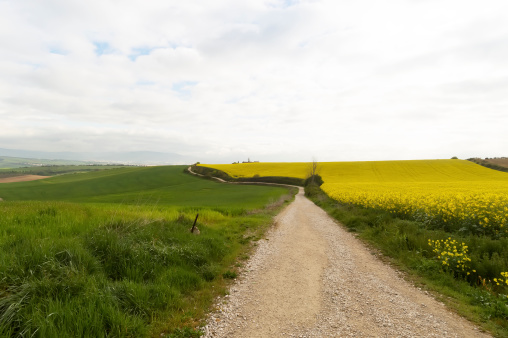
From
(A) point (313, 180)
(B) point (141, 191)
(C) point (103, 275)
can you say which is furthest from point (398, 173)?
(C) point (103, 275)

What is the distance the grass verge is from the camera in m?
4.72

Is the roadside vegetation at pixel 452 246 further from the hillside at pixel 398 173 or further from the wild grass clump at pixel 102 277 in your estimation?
the hillside at pixel 398 173

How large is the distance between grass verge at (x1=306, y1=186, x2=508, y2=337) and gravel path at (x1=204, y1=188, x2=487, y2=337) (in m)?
0.43

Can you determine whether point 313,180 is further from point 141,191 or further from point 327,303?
point 327,303

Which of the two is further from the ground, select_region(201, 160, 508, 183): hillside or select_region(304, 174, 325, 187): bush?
select_region(201, 160, 508, 183): hillside

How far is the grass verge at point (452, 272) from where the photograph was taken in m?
4.72

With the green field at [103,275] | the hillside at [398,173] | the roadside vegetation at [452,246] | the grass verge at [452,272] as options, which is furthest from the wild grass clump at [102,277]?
the hillside at [398,173]

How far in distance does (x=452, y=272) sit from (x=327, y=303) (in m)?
4.14

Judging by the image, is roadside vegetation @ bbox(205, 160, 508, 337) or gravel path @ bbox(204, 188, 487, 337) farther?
roadside vegetation @ bbox(205, 160, 508, 337)

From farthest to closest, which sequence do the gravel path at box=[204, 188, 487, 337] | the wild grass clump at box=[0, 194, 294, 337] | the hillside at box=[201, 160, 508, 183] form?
the hillside at box=[201, 160, 508, 183], the gravel path at box=[204, 188, 487, 337], the wild grass clump at box=[0, 194, 294, 337]

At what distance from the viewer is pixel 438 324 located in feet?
14.3

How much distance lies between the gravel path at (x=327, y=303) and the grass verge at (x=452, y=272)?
429mm

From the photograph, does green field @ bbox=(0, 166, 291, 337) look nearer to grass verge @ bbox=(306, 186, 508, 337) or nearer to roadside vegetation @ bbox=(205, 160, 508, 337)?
Result: grass verge @ bbox=(306, 186, 508, 337)

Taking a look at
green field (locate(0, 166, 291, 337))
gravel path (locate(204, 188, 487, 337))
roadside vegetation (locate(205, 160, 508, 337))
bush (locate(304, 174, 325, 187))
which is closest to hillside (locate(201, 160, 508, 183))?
bush (locate(304, 174, 325, 187))
